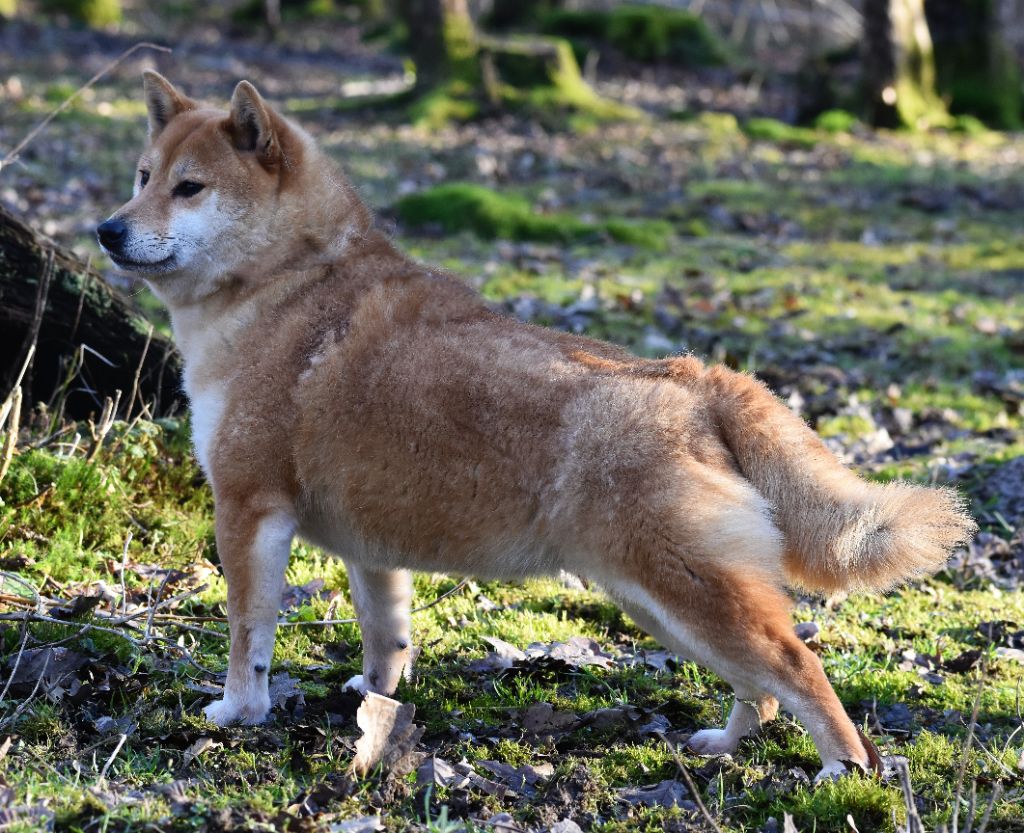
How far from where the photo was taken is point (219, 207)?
15.1ft

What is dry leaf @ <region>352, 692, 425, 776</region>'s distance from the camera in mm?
3869

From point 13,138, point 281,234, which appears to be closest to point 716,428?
point 281,234

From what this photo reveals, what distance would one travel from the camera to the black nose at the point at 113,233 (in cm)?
450

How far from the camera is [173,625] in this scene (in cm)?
486

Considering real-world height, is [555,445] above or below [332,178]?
below

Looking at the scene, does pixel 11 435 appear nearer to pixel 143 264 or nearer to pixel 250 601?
pixel 143 264

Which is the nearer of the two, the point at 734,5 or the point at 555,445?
the point at 555,445

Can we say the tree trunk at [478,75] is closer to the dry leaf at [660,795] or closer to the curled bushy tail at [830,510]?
the curled bushy tail at [830,510]

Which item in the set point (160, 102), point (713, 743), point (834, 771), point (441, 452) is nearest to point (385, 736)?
point (441, 452)

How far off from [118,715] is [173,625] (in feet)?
2.14

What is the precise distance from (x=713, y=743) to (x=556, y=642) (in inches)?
42.0

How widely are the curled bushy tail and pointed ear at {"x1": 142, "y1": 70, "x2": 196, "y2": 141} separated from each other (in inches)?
105

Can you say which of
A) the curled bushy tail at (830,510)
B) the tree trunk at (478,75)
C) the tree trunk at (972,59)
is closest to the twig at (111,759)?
the curled bushy tail at (830,510)

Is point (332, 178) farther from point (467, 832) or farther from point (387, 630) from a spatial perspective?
point (467, 832)
